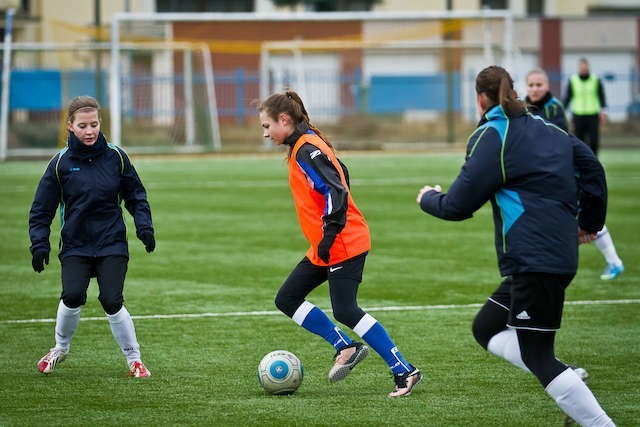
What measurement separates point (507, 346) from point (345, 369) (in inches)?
54.3

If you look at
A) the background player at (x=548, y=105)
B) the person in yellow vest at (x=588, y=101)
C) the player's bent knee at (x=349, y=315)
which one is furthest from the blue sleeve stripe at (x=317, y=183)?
the person in yellow vest at (x=588, y=101)

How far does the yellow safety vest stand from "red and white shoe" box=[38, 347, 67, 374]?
54.8 ft

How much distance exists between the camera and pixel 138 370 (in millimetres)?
7402

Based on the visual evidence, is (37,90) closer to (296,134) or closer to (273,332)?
(273,332)

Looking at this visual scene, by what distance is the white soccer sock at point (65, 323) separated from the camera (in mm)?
7398

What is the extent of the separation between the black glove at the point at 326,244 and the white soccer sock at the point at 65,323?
5.67ft

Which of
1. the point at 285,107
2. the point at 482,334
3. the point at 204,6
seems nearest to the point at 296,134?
the point at 285,107

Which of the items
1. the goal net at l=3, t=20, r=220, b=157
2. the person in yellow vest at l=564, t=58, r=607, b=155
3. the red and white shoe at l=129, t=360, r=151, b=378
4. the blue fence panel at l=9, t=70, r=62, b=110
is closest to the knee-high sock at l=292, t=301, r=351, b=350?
the red and white shoe at l=129, t=360, r=151, b=378

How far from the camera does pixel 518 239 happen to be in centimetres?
546

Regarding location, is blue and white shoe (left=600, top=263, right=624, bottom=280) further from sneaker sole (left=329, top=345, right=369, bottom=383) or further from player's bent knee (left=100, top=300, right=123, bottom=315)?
player's bent knee (left=100, top=300, right=123, bottom=315)

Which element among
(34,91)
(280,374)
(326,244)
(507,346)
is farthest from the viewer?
(34,91)

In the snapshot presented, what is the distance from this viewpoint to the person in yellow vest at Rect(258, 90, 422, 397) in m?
6.68

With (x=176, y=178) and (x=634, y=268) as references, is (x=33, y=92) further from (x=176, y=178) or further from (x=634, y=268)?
(x=634, y=268)

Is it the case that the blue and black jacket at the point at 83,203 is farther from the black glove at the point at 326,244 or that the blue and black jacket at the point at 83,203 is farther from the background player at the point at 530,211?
the background player at the point at 530,211
